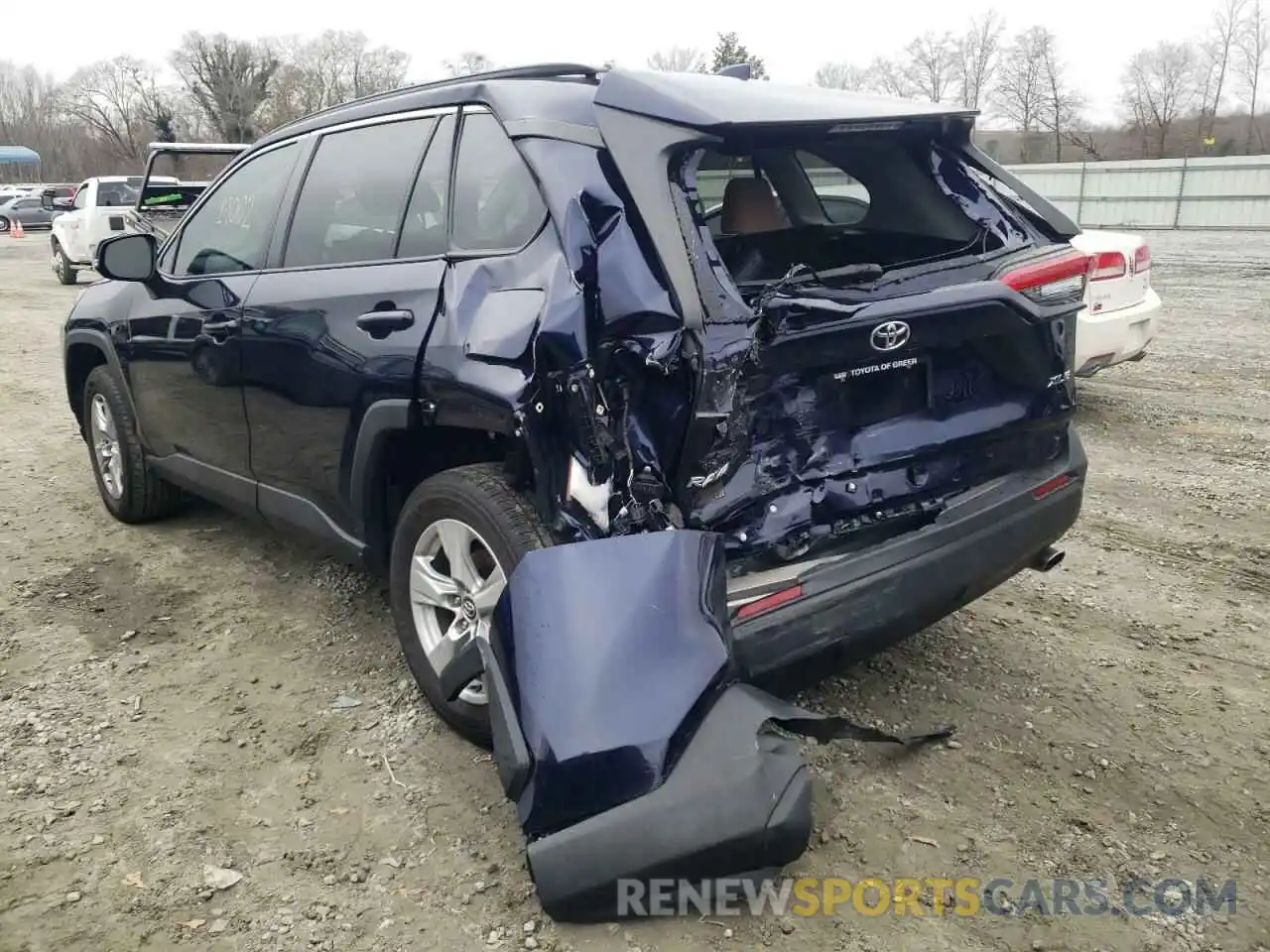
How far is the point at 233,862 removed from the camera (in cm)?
261

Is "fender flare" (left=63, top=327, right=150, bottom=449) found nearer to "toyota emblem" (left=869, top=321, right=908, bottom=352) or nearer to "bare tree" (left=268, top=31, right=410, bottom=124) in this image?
"toyota emblem" (left=869, top=321, right=908, bottom=352)

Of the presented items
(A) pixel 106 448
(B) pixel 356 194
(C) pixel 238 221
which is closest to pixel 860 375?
(B) pixel 356 194

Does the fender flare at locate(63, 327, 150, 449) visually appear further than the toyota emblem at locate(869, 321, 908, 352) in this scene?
Yes

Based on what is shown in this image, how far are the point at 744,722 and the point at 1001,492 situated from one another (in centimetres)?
123

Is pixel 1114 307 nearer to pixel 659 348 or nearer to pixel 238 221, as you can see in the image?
pixel 659 348

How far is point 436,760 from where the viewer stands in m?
3.02

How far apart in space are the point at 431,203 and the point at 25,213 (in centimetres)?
3766

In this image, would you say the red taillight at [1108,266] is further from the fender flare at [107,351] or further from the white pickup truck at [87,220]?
the white pickup truck at [87,220]

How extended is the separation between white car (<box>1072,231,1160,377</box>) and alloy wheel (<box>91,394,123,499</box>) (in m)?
5.55

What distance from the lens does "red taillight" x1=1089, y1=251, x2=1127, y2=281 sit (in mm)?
6520

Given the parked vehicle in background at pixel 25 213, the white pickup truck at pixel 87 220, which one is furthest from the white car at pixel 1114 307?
the parked vehicle in background at pixel 25 213

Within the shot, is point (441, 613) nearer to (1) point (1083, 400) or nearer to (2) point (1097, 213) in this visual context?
(1) point (1083, 400)

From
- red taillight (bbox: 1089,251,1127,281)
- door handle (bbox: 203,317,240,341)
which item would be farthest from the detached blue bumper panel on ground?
red taillight (bbox: 1089,251,1127,281)

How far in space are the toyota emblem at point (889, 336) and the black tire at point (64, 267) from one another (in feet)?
61.8
